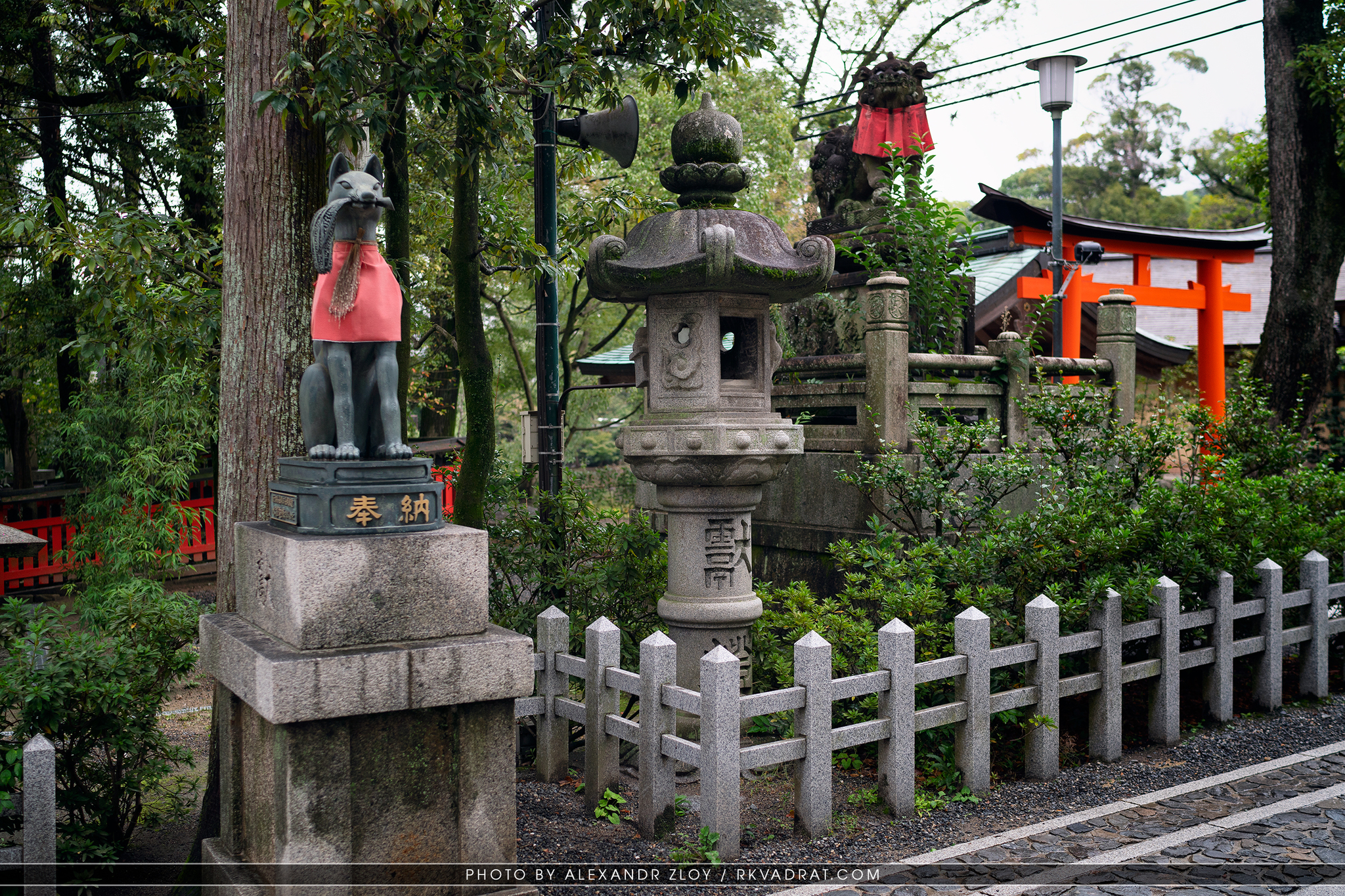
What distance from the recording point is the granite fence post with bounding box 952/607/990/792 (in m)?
5.38

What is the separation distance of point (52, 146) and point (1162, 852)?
15451 mm

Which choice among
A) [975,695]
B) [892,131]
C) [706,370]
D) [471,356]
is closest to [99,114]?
[471,356]

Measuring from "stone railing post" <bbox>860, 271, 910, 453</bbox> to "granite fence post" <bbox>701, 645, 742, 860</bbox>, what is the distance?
11.9 feet

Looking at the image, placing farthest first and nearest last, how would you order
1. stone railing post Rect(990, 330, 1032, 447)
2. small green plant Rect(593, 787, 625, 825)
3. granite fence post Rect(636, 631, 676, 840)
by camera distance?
stone railing post Rect(990, 330, 1032, 447), small green plant Rect(593, 787, 625, 825), granite fence post Rect(636, 631, 676, 840)

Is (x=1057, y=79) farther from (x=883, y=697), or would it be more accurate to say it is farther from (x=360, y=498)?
(x=360, y=498)

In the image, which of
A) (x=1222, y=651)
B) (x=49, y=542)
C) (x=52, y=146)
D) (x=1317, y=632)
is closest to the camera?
(x=1222, y=651)

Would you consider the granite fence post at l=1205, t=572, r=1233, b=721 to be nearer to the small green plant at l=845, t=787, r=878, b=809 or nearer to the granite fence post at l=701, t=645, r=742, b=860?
the small green plant at l=845, t=787, r=878, b=809

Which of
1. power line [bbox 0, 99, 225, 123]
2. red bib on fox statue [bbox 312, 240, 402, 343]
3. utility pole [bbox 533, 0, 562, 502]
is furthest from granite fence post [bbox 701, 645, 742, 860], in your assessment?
power line [bbox 0, 99, 225, 123]

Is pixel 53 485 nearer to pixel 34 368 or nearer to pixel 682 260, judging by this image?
pixel 34 368

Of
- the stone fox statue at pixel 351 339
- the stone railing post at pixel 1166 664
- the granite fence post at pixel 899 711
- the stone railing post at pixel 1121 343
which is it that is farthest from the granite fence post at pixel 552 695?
the stone railing post at pixel 1121 343

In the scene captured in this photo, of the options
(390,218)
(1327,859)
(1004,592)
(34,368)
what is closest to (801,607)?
(1004,592)

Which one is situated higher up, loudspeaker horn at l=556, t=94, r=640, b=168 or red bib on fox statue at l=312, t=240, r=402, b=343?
loudspeaker horn at l=556, t=94, r=640, b=168

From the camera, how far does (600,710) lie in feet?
17.7

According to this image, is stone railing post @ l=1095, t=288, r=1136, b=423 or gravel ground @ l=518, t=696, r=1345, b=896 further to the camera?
stone railing post @ l=1095, t=288, r=1136, b=423
